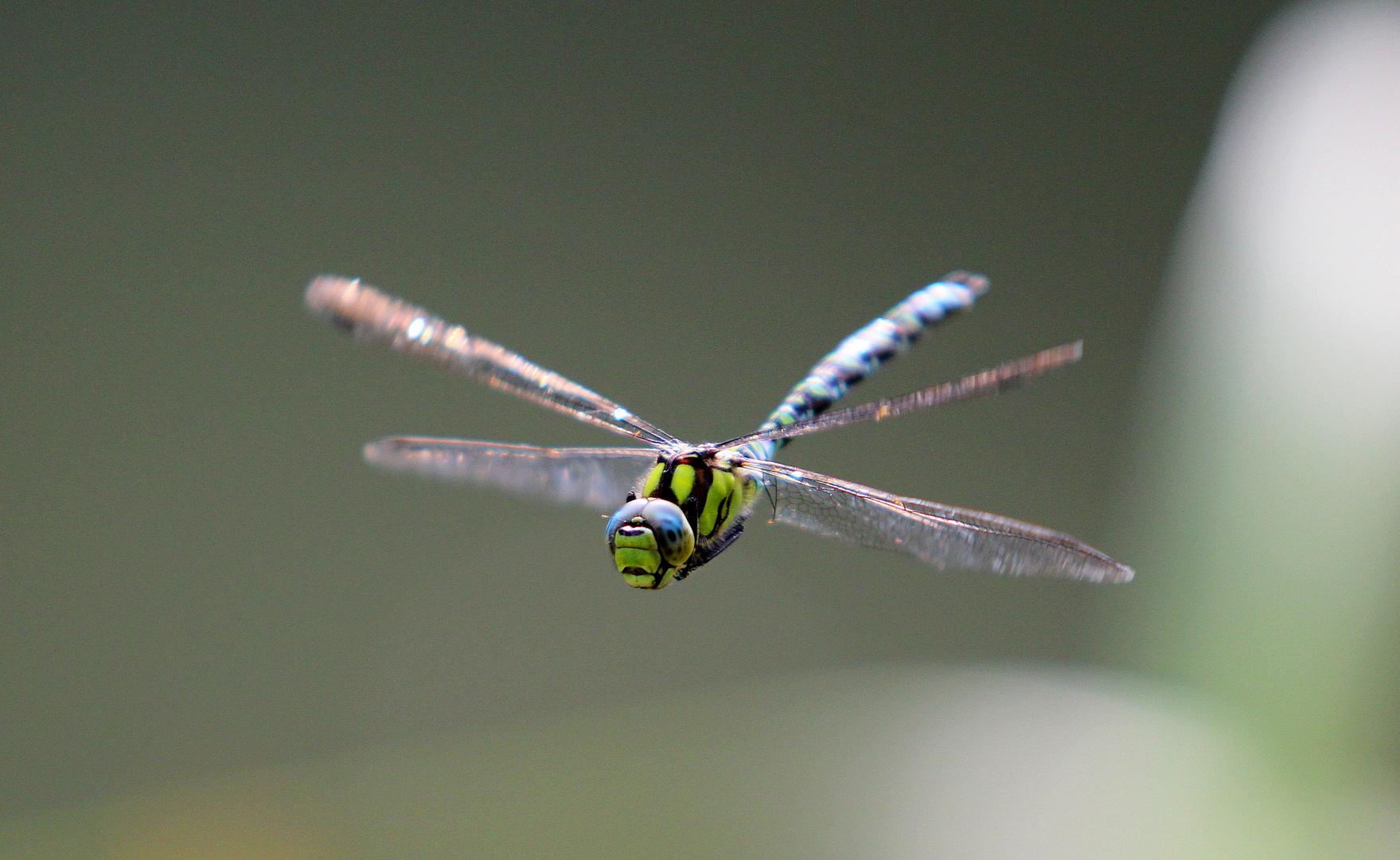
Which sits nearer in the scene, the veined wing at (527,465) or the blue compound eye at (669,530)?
the blue compound eye at (669,530)

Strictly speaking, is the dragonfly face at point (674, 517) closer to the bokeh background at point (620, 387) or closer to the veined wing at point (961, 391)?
the veined wing at point (961, 391)

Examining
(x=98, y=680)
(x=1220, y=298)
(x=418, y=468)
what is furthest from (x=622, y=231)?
(x=98, y=680)

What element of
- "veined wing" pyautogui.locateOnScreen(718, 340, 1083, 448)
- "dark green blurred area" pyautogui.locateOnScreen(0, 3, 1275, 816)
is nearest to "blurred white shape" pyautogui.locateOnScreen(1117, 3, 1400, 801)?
"dark green blurred area" pyautogui.locateOnScreen(0, 3, 1275, 816)

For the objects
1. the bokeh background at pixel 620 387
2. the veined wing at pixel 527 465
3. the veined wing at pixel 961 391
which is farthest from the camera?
the bokeh background at pixel 620 387

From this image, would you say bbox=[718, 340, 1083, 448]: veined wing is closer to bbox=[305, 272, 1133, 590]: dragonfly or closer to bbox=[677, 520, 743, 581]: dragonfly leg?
bbox=[305, 272, 1133, 590]: dragonfly

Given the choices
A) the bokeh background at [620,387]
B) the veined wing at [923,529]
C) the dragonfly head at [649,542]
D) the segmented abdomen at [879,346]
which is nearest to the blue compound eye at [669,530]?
the dragonfly head at [649,542]

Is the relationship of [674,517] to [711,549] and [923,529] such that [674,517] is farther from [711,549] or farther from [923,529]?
[923,529]
